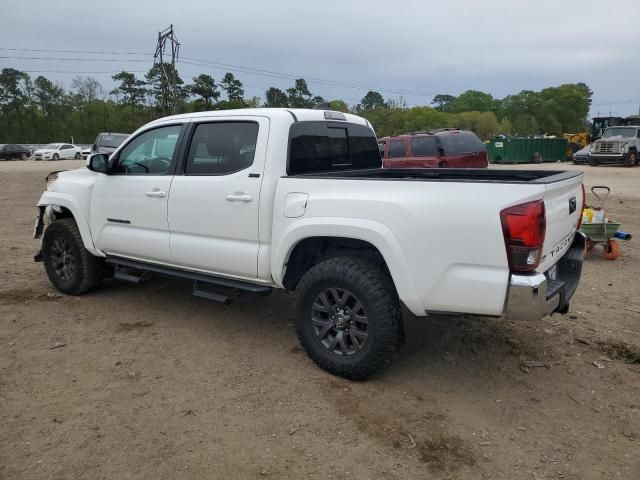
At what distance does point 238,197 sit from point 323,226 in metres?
0.81

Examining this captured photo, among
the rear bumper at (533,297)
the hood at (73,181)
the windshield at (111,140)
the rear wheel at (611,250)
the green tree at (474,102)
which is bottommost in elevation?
the rear wheel at (611,250)

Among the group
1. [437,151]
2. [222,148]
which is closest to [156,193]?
[222,148]

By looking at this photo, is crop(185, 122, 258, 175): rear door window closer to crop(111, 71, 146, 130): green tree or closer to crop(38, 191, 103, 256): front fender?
crop(38, 191, 103, 256): front fender

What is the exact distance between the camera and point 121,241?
4.91 metres

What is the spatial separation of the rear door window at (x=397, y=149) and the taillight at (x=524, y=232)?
11.6 metres

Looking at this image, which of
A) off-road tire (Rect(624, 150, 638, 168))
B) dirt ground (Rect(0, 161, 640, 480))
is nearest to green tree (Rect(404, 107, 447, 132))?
off-road tire (Rect(624, 150, 638, 168))

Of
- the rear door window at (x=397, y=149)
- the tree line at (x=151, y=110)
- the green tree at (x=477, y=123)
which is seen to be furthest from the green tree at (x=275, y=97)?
the rear door window at (x=397, y=149)

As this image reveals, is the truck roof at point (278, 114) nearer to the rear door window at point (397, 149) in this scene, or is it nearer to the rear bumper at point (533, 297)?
the rear bumper at point (533, 297)

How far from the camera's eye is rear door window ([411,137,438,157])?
45.1ft

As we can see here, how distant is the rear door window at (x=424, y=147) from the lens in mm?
13742

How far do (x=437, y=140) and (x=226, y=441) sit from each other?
11906mm

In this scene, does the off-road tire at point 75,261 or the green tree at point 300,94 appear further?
the green tree at point 300,94

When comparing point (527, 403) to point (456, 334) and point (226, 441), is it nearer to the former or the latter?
point (456, 334)

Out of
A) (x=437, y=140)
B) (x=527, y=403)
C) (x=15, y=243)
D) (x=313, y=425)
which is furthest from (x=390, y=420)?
(x=437, y=140)
